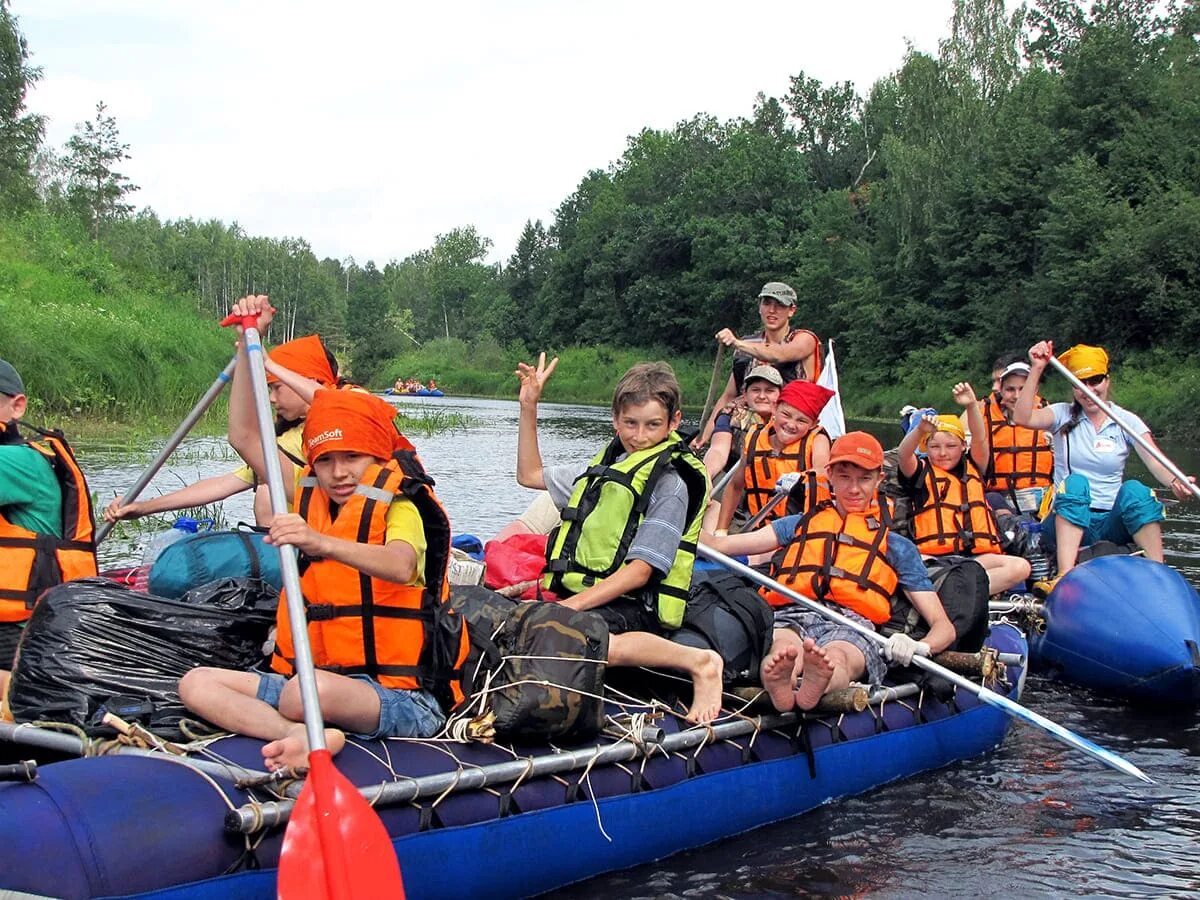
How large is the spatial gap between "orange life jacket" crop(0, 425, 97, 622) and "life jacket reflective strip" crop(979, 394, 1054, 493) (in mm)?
A: 5822

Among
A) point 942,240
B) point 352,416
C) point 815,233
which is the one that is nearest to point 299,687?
point 352,416

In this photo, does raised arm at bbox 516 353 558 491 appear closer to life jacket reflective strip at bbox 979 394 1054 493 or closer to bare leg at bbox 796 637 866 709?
bare leg at bbox 796 637 866 709

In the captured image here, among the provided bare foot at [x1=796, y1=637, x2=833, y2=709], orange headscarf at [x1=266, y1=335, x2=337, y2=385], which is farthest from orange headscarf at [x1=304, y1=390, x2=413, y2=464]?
bare foot at [x1=796, y1=637, x2=833, y2=709]

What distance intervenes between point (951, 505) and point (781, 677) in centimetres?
296

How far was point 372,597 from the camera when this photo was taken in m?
3.57

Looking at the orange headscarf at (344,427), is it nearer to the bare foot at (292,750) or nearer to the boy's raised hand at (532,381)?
the bare foot at (292,750)

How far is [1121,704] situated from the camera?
6762 millimetres

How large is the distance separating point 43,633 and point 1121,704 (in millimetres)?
5412

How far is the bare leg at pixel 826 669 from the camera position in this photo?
4.38m

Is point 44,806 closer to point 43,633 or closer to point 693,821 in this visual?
point 43,633

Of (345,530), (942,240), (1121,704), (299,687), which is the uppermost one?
(942,240)

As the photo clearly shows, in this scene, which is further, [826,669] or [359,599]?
[826,669]

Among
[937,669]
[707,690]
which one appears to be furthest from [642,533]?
[937,669]

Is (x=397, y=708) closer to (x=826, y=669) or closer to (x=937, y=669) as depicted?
(x=826, y=669)
